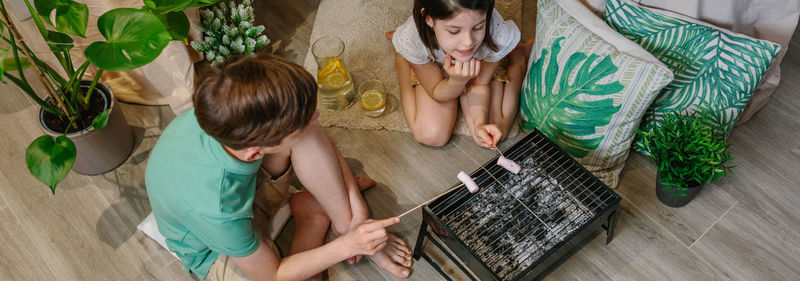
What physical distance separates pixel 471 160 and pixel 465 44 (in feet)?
1.63

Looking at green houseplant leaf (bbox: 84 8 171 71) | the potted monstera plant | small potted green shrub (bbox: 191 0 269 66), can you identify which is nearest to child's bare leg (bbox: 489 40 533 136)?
small potted green shrub (bbox: 191 0 269 66)

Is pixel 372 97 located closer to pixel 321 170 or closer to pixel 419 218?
pixel 419 218

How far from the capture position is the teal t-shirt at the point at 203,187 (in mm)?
1259

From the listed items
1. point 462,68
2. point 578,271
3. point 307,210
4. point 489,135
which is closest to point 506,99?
point 489,135

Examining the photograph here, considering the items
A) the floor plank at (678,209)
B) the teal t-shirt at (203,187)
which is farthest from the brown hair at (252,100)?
the floor plank at (678,209)

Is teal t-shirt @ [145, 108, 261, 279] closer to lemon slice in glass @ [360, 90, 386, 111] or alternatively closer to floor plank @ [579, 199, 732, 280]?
lemon slice in glass @ [360, 90, 386, 111]

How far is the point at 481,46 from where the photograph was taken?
178 centimetres

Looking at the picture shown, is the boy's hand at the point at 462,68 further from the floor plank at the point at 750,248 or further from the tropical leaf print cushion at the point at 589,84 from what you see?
the floor plank at the point at 750,248

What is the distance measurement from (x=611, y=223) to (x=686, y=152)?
27 cm

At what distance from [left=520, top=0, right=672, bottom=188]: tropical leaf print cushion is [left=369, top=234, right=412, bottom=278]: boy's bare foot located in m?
0.56

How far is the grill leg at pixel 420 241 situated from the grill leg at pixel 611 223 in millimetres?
487

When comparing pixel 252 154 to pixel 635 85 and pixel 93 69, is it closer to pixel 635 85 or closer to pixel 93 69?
pixel 635 85

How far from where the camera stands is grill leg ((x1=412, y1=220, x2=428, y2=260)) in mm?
1630

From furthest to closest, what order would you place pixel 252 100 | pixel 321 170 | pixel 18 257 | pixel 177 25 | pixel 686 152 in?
1. pixel 18 257
2. pixel 177 25
3. pixel 686 152
4. pixel 321 170
5. pixel 252 100
